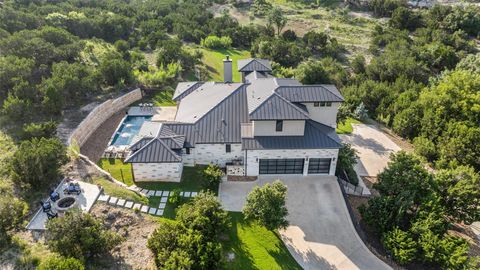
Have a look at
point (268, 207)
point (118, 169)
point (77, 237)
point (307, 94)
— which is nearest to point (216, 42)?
point (307, 94)

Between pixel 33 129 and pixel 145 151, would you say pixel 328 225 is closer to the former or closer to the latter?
pixel 145 151

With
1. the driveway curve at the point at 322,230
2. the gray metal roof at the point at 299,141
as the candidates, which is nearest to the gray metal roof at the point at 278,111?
the gray metal roof at the point at 299,141

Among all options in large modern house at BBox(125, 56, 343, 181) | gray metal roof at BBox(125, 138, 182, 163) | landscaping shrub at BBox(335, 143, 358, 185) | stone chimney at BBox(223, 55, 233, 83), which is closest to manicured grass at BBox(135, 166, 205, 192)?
large modern house at BBox(125, 56, 343, 181)

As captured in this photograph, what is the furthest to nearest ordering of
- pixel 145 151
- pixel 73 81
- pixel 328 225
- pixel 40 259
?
pixel 73 81
pixel 145 151
pixel 328 225
pixel 40 259

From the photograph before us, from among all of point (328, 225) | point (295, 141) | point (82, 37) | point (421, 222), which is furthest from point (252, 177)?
point (82, 37)

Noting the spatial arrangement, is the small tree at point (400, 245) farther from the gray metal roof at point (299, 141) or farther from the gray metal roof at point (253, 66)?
the gray metal roof at point (253, 66)

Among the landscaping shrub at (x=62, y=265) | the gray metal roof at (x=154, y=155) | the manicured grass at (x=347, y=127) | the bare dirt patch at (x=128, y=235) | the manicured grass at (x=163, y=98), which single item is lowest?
the manicured grass at (x=347, y=127)
